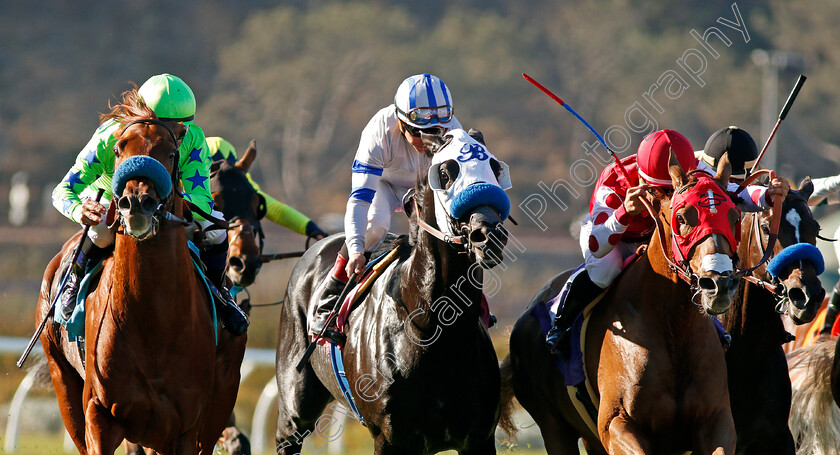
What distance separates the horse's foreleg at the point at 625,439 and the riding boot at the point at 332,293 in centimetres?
177

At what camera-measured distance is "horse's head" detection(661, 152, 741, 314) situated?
15.1 ft

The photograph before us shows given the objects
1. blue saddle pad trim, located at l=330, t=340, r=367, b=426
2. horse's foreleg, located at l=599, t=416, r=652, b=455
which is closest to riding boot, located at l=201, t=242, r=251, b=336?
blue saddle pad trim, located at l=330, t=340, r=367, b=426

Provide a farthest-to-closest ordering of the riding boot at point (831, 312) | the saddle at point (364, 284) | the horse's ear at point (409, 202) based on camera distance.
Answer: the riding boot at point (831, 312) < the saddle at point (364, 284) < the horse's ear at point (409, 202)

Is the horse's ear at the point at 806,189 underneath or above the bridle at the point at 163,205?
above

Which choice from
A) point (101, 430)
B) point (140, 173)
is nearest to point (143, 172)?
point (140, 173)

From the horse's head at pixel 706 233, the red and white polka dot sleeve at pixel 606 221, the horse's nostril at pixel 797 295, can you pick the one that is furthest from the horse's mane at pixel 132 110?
the horse's nostril at pixel 797 295

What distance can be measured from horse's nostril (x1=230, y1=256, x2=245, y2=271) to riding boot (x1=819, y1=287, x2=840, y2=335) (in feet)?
13.7

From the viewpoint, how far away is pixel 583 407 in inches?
224

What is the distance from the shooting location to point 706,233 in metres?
4.70

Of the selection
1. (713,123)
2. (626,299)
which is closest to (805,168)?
(713,123)

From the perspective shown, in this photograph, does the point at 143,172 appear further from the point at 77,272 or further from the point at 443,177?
the point at 443,177

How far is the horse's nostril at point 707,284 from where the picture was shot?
4.59m

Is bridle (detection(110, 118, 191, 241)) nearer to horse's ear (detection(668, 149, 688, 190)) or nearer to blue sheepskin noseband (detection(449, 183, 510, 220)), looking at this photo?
blue sheepskin noseband (detection(449, 183, 510, 220))

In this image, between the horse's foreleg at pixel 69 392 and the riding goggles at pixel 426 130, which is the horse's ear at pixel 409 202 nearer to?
the riding goggles at pixel 426 130
